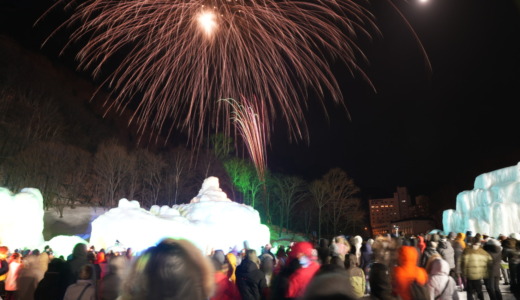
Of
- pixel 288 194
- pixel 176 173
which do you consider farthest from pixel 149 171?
pixel 288 194

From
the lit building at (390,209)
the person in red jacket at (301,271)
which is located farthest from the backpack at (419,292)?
the lit building at (390,209)

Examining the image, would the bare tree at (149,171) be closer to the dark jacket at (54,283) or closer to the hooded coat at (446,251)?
the hooded coat at (446,251)

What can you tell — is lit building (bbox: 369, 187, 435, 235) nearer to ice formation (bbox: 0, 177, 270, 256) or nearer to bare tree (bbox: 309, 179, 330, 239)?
bare tree (bbox: 309, 179, 330, 239)

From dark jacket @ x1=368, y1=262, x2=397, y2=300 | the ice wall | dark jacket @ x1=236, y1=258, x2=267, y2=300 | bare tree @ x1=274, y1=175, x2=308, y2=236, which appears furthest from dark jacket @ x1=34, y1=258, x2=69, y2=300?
bare tree @ x1=274, y1=175, x2=308, y2=236

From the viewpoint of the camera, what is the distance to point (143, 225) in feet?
73.8

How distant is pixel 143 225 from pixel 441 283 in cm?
1981

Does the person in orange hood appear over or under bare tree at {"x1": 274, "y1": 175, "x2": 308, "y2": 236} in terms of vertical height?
under

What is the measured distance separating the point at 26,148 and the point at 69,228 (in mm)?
10326

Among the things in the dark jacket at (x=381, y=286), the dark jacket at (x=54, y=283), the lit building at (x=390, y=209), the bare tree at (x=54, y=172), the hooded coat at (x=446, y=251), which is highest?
the lit building at (x=390, y=209)

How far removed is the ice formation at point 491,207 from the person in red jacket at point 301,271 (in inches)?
1026

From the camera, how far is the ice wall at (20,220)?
2422 cm

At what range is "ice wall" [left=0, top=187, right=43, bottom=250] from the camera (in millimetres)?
24219

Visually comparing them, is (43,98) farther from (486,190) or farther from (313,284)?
(313,284)

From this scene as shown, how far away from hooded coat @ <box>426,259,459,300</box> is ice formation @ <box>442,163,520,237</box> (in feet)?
81.5
